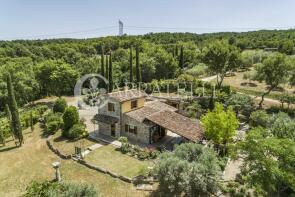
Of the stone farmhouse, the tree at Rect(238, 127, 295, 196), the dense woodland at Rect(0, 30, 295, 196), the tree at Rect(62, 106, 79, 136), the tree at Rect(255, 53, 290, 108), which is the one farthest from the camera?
the tree at Rect(255, 53, 290, 108)

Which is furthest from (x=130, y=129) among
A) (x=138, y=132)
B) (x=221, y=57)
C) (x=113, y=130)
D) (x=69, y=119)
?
(x=221, y=57)

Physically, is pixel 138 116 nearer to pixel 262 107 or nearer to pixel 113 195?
pixel 113 195

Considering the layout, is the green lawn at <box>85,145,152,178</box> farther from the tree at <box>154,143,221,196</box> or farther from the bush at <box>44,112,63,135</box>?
the bush at <box>44,112,63,135</box>

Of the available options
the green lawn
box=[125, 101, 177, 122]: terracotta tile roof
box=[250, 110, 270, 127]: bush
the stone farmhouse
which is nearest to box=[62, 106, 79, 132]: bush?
the stone farmhouse

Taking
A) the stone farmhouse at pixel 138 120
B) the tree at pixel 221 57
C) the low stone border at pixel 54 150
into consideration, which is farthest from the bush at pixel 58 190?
the tree at pixel 221 57

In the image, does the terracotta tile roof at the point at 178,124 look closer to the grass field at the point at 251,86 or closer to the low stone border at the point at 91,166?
the low stone border at the point at 91,166

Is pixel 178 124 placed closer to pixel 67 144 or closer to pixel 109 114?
pixel 109 114
